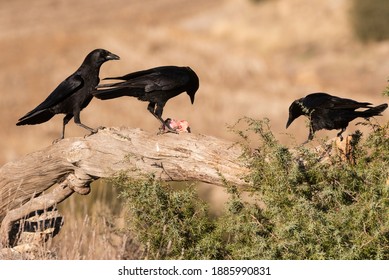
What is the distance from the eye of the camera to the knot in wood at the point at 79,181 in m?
10.0

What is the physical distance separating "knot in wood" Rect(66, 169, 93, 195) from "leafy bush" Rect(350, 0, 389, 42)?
4345 centimetres

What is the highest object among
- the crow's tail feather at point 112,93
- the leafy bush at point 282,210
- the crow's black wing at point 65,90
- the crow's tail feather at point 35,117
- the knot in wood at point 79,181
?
the crow's black wing at point 65,90

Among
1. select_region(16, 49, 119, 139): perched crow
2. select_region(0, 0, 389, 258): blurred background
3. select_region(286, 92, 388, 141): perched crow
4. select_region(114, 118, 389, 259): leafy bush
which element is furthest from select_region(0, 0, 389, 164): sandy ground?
select_region(114, 118, 389, 259): leafy bush

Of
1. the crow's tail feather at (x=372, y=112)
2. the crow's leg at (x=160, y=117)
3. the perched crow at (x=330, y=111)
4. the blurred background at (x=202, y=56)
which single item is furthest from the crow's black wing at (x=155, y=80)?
the crow's tail feather at (x=372, y=112)

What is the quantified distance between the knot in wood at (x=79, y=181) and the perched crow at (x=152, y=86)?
2.62 feet

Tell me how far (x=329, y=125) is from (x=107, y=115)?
1837cm

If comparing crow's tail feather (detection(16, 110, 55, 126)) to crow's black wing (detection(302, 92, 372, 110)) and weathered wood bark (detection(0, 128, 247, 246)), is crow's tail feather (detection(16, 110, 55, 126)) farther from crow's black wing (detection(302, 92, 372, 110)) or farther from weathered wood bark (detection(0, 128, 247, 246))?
crow's black wing (detection(302, 92, 372, 110))

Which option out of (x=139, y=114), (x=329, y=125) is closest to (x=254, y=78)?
(x=139, y=114)

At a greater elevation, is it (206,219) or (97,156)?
(97,156)

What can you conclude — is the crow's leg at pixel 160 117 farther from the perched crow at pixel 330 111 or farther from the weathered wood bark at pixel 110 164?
the perched crow at pixel 330 111

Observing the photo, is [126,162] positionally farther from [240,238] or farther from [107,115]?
[107,115]

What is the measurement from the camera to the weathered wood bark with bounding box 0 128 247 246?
941 centimetres

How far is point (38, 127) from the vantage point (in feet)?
87.9

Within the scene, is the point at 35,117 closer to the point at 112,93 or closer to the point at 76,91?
the point at 76,91
